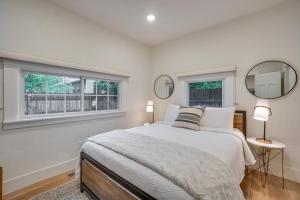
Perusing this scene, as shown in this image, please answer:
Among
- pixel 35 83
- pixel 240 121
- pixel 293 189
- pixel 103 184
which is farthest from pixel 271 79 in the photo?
pixel 35 83

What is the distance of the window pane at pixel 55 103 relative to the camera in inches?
90.8

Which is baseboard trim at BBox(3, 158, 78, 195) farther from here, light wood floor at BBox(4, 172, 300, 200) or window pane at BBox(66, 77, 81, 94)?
window pane at BBox(66, 77, 81, 94)

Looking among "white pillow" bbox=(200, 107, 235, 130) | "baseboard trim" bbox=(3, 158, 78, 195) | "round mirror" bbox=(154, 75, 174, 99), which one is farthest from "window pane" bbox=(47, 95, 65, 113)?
"white pillow" bbox=(200, 107, 235, 130)

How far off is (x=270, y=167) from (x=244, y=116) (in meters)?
0.86

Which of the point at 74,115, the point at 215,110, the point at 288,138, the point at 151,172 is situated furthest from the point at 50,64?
the point at 288,138

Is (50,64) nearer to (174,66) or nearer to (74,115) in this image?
(74,115)

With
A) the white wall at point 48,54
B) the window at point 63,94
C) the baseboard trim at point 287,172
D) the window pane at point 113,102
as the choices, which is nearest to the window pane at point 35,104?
the window at point 63,94

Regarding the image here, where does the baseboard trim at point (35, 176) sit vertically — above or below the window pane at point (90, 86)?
below

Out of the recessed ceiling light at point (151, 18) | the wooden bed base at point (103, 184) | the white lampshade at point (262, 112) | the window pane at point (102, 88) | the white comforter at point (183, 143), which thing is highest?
the recessed ceiling light at point (151, 18)

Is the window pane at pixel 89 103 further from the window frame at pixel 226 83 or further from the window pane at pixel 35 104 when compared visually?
the window frame at pixel 226 83

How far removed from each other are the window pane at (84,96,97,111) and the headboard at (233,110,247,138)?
260 cm

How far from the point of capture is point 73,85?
8.46 feet

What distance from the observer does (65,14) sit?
2346 millimetres

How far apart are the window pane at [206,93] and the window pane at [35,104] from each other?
2.75 metres
